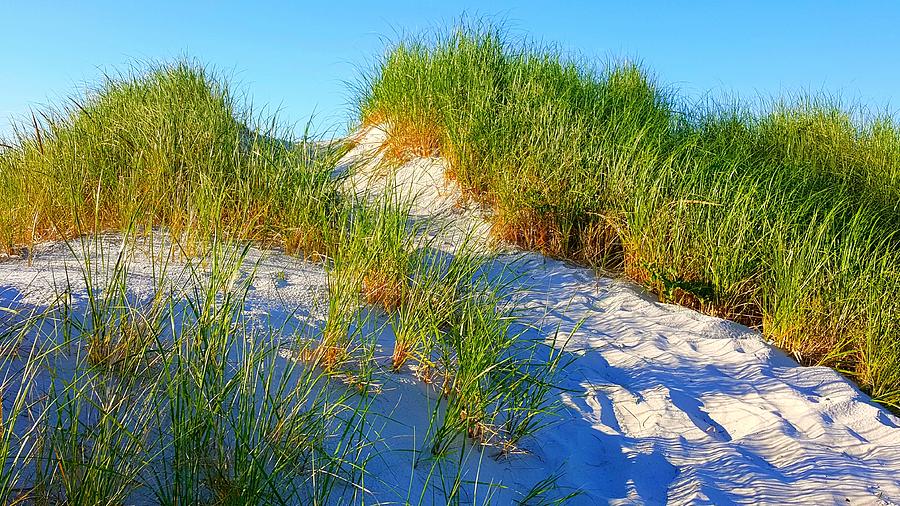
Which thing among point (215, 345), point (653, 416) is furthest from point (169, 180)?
point (653, 416)

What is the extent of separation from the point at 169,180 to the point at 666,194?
129 inches

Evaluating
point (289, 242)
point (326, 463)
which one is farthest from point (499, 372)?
point (289, 242)

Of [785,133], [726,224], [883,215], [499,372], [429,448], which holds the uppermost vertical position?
[785,133]

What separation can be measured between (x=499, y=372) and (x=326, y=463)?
2.73ft

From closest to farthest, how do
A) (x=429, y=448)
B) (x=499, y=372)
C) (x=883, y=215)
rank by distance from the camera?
1. (x=429, y=448)
2. (x=499, y=372)
3. (x=883, y=215)

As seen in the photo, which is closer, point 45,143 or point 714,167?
point 45,143

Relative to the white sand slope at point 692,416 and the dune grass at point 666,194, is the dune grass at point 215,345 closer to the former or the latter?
the white sand slope at point 692,416

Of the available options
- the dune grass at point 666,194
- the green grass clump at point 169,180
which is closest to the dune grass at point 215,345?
the green grass clump at point 169,180

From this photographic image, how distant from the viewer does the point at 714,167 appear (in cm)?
521

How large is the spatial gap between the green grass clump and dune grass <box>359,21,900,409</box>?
4.50 ft

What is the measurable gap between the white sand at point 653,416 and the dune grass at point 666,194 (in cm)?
30

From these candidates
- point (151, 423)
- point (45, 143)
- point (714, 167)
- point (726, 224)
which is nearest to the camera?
point (151, 423)

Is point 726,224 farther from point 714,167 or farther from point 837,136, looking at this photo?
point 837,136

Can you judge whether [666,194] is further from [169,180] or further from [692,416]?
[169,180]
